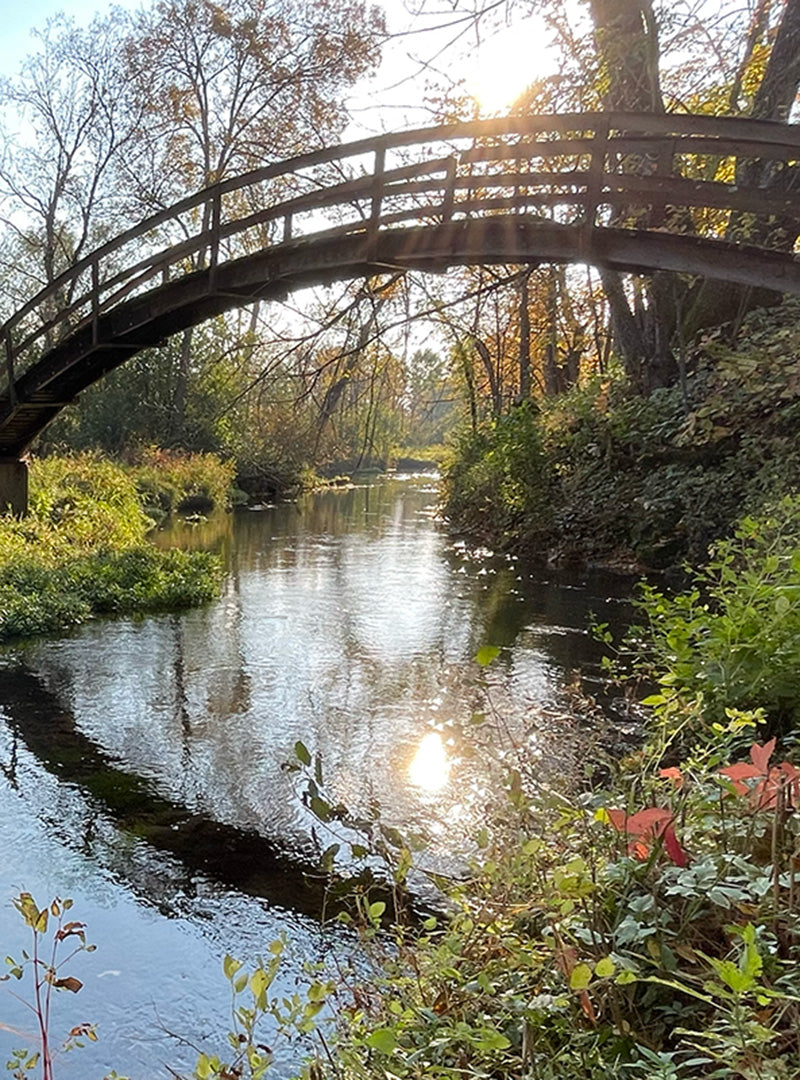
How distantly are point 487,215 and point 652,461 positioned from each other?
6020mm

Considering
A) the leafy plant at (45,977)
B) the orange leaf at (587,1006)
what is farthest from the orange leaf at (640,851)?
the leafy plant at (45,977)

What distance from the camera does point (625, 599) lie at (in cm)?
1054

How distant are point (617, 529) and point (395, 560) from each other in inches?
150

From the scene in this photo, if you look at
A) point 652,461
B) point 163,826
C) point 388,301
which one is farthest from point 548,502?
point 163,826

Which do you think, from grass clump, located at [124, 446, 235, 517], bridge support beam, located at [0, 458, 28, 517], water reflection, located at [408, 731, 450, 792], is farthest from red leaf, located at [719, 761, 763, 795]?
grass clump, located at [124, 446, 235, 517]

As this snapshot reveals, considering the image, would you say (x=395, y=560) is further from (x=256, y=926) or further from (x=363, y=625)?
(x=256, y=926)

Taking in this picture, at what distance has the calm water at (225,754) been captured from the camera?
3512 mm

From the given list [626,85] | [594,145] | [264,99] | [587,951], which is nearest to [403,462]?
[264,99]

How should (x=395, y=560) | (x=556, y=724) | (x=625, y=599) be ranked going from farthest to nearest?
1. (x=395, y=560)
2. (x=625, y=599)
3. (x=556, y=724)

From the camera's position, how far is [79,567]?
1073 cm

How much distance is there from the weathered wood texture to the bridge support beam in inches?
95.0

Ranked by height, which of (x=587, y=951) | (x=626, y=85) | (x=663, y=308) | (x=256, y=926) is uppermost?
(x=626, y=85)

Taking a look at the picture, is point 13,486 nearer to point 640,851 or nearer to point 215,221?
point 215,221

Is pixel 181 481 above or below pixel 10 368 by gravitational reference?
below
